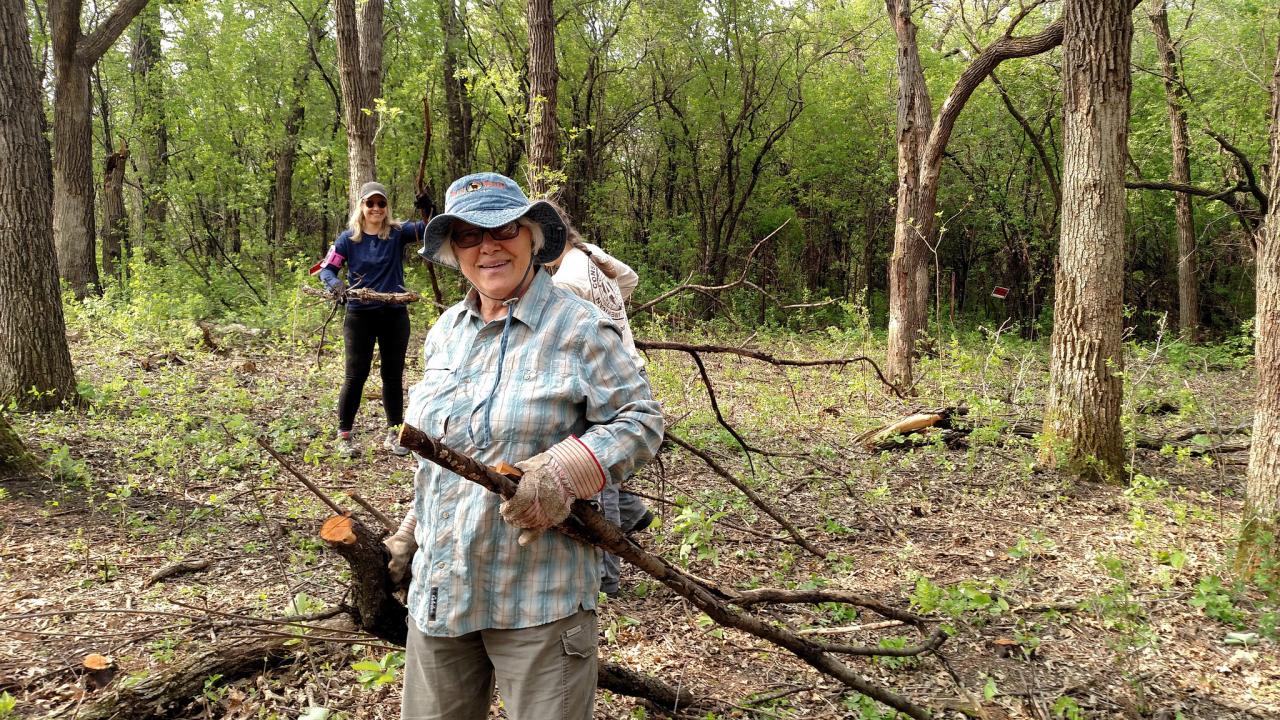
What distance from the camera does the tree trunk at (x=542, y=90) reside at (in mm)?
6168

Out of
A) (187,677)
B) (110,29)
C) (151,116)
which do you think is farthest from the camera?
(151,116)

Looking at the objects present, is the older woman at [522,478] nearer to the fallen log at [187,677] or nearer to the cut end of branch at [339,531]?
the cut end of branch at [339,531]

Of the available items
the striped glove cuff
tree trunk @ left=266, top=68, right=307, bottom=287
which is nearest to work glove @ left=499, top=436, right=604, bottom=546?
the striped glove cuff

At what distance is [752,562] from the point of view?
4.39 m

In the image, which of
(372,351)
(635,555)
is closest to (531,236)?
(635,555)

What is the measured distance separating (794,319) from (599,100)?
7405 millimetres

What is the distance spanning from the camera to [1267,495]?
12.5 ft

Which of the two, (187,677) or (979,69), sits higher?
(979,69)

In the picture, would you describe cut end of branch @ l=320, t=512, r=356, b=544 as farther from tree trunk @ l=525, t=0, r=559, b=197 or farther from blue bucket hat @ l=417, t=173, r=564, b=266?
tree trunk @ l=525, t=0, r=559, b=197

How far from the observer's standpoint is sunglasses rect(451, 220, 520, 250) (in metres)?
1.85

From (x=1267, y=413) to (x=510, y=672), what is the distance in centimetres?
424

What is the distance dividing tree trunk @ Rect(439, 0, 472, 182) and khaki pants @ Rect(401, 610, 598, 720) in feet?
52.9

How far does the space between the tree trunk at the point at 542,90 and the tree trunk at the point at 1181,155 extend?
40.2ft

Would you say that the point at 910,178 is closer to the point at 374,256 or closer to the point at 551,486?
the point at 374,256
